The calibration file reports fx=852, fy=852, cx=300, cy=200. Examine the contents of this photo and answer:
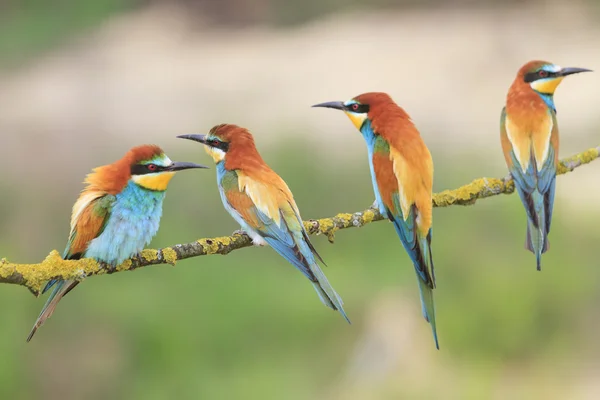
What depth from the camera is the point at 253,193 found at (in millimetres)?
1548

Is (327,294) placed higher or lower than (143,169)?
lower

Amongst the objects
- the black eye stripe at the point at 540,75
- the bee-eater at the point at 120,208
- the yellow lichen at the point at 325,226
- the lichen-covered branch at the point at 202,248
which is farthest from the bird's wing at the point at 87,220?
the black eye stripe at the point at 540,75

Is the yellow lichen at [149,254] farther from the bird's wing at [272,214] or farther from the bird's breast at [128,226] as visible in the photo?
the bird's wing at [272,214]

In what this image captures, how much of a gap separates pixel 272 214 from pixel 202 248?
210 mm

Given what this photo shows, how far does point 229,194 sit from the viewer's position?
5.16ft

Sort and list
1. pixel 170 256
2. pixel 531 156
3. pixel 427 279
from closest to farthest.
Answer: pixel 170 256 < pixel 427 279 < pixel 531 156

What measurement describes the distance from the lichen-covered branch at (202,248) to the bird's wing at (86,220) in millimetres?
103

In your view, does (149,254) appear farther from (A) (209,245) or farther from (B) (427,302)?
(B) (427,302)

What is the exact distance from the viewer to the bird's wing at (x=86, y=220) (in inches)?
60.9

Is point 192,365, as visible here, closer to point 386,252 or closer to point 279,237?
point 386,252

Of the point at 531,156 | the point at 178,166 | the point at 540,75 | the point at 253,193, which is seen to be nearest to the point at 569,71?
the point at 540,75

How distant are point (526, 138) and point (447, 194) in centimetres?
25

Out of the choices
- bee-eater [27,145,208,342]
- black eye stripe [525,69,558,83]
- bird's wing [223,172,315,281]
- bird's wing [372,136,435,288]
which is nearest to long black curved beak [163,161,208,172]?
bee-eater [27,145,208,342]

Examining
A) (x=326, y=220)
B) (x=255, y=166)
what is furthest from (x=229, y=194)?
(x=326, y=220)
